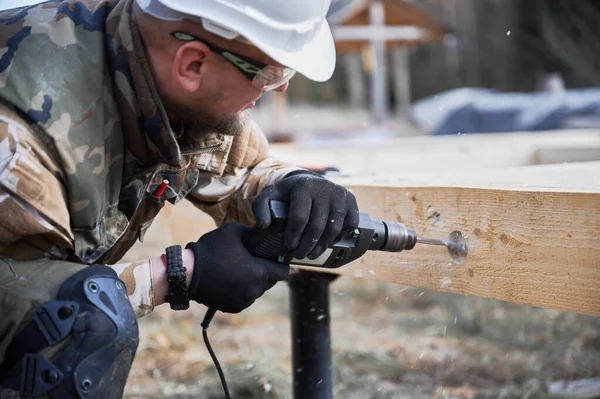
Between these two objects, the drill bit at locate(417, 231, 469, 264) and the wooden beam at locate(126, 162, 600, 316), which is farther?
the drill bit at locate(417, 231, 469, 264)

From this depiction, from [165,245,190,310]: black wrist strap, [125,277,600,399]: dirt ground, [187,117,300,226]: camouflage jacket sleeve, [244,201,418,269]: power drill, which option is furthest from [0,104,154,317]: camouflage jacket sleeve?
[125,277,600,399]: dirt ground

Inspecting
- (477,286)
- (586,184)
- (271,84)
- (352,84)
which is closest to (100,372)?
(271,84)

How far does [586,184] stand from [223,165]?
1.06 metres

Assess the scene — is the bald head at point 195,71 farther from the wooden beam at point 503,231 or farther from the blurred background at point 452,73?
the blurred background at point 452,73

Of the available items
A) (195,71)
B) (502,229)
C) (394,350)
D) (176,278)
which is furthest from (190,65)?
(394,350)

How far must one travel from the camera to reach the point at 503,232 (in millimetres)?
1776

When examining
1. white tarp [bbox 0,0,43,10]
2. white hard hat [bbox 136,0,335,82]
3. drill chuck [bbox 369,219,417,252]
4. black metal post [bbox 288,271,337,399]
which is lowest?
black metal post [bbox 288,271,337,399]

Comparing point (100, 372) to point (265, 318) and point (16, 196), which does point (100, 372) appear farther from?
point (265, 318)

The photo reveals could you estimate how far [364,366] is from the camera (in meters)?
3.62

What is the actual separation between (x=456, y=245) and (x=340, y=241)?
0.31m

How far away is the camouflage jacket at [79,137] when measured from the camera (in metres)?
1.55

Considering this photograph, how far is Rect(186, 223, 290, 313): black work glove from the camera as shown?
1771 mm

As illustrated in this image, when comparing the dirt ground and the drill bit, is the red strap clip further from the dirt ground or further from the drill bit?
the dirt ground

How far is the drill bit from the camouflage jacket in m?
0.69
